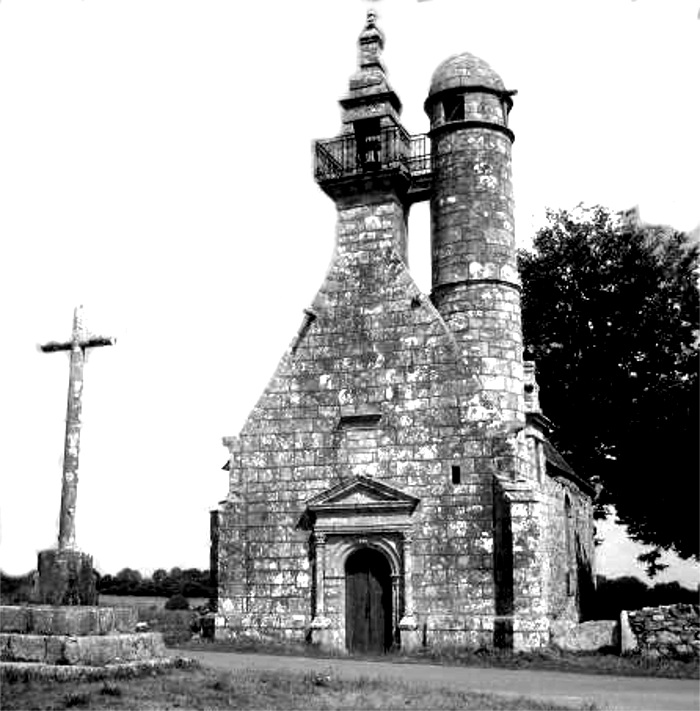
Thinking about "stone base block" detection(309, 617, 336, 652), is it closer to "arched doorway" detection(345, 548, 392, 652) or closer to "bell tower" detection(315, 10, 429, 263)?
"arched doorway" detection(345, 548, 392, 652)

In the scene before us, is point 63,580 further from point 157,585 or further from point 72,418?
point 157,585

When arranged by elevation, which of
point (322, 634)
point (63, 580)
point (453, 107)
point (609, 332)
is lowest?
point (322, 634)

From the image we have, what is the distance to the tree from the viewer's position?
102 feet

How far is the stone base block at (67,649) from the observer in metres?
11.6

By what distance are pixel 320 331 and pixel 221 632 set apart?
7.36 metres

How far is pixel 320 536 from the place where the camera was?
21.4m

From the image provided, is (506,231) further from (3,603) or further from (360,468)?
(3,603)

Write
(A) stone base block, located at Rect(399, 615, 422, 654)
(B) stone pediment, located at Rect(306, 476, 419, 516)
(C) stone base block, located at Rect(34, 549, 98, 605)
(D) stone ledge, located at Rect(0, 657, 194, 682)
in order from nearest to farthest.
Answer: (D) stone ledge, located at Rect(0, 657, 194, 682) → (C) stone base block, located at Rect(34, 549, 98, 605) → (A) stone base block, located at Rect(399, 615, 422, 654) → (B) stone pediment, located at Rect(306, 476, 419, 516)

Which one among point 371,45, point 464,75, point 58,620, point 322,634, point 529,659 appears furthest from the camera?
point 371,45

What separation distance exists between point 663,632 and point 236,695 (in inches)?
412

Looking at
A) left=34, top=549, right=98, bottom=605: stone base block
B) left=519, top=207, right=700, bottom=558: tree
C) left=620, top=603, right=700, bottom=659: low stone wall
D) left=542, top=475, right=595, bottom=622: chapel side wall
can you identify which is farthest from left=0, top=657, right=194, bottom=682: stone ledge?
left=519, top=207, right=700, bottom=558: tree

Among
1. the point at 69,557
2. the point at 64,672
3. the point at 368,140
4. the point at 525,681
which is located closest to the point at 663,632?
the point at 525,681

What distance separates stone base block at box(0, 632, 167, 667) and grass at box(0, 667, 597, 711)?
542mm

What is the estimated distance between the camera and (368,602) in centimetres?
2112
